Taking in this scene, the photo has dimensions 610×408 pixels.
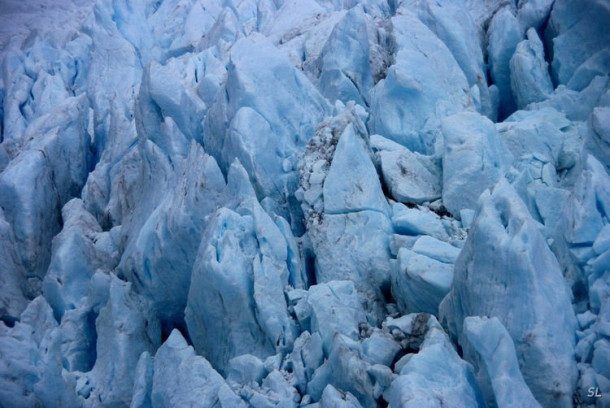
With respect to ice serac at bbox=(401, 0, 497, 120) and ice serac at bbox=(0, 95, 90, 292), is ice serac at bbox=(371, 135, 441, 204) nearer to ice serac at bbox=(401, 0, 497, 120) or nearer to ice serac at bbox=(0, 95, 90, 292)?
ice serac at bbox=(401, 0, 497, 120)

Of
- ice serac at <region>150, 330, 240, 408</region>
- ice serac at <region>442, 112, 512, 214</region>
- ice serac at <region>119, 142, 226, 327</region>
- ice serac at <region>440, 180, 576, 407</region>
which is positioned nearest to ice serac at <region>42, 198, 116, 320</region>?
ice serac at <region>119, 142, 226, 327</region>

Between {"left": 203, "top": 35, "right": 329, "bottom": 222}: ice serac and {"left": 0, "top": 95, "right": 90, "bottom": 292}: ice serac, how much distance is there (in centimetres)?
300

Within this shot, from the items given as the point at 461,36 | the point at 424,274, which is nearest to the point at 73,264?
the point at 424,274

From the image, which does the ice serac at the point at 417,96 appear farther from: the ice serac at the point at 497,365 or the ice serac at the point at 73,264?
the ice serac at the point at 73,264

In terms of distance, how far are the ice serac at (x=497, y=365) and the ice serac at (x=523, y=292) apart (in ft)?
1.12

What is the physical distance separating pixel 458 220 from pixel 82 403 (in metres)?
4.17

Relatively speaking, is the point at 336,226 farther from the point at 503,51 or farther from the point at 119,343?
the point at 503,51

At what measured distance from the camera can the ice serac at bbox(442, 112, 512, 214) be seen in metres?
5.05

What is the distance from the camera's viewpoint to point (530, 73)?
265 inches

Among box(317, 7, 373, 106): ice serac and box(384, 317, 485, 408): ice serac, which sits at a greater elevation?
box(317, 7, 373, 106): ice serac

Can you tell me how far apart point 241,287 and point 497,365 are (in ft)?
7.44

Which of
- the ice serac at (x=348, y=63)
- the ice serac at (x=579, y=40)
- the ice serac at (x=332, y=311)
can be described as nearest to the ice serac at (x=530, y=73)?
the ice serac at (x=579, y=40)

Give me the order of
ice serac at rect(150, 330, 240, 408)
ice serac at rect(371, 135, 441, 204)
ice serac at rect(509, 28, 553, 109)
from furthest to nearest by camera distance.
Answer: ice serac at rect(509, 28, 553, 109), ice serac at rect(371, 135, 441, 204), ice serac at rect(150, 330, 240, 408)

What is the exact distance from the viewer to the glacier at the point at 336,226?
3.48 m
